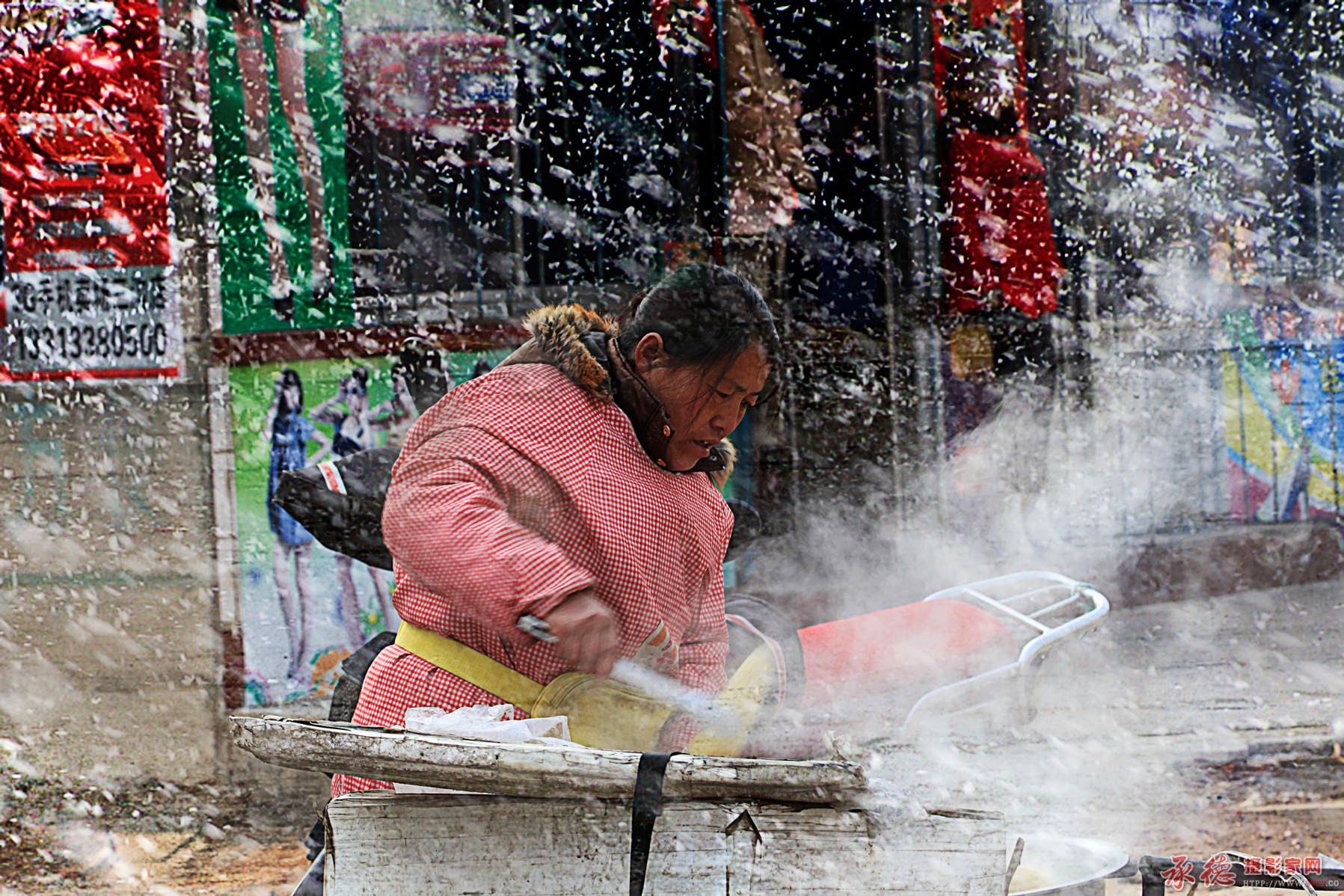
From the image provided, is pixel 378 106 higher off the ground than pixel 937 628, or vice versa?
pixel 378 106

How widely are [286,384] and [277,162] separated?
1.04m

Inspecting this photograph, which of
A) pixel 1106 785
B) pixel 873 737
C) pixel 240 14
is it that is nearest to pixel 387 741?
pixel 873 737

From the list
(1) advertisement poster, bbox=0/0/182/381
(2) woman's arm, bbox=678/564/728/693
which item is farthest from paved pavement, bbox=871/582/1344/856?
(1) advertisement poster, bbox=0/0/182/381

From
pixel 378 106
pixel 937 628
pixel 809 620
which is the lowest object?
pixel 809 620

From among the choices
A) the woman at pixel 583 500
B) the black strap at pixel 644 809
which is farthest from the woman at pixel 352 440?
the black strap at pixel 644 809

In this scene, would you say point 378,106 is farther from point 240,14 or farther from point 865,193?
A: point 865,193

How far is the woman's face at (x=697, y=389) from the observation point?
203cm

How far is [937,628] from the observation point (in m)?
2.38

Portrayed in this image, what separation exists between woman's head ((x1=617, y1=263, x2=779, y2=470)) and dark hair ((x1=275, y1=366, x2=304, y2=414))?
11.1 feet

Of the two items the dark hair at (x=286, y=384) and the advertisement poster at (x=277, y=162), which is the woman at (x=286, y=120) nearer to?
the advertisement poster at (x=277, y=162)

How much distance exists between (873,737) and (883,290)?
3.62 meters

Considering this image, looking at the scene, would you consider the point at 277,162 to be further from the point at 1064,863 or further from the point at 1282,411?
the point at 1282,411

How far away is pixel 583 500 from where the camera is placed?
73.9 inches

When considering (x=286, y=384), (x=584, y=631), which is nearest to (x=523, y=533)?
(x=584, y=631)
